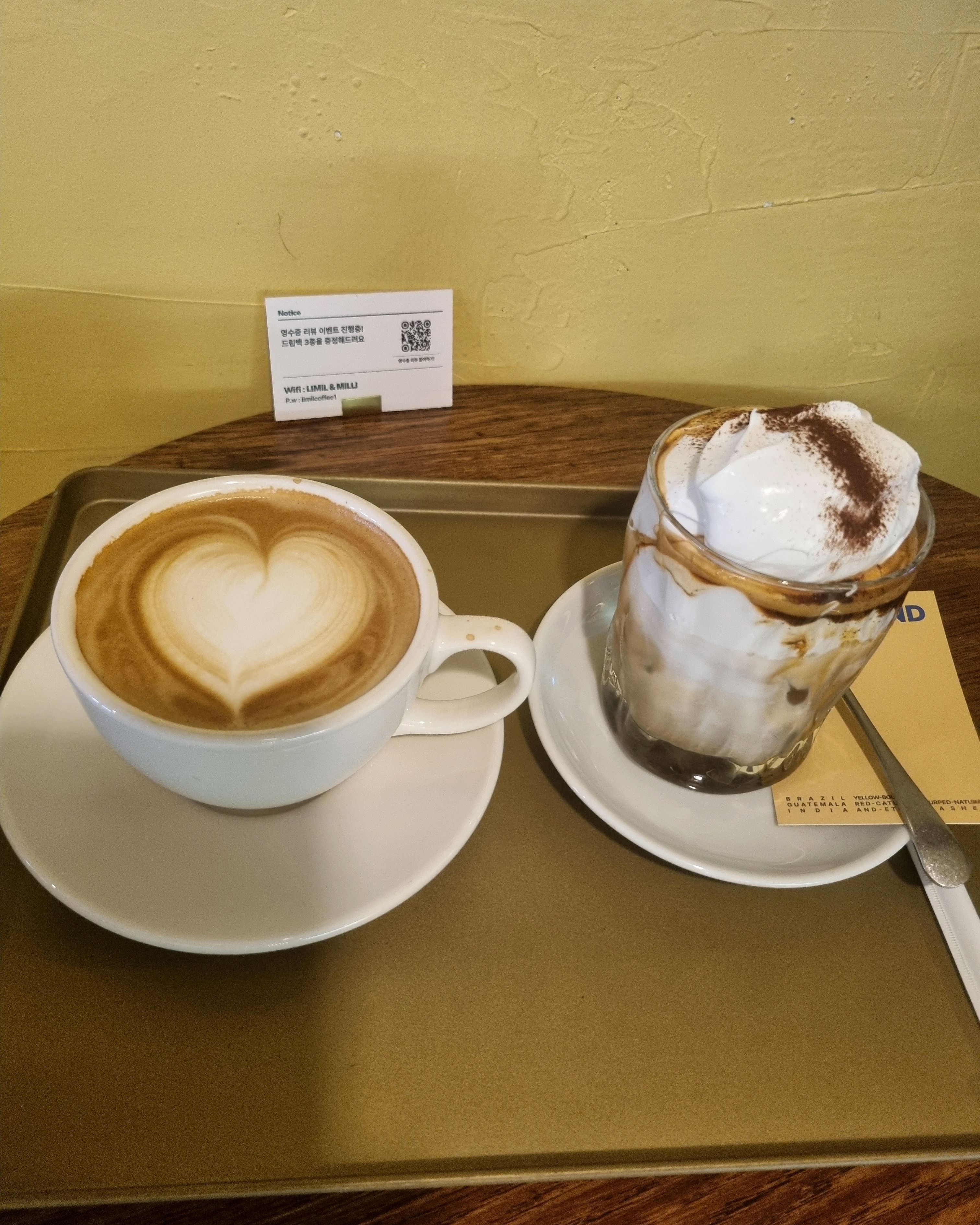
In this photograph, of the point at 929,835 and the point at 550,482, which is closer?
the point at 929,835

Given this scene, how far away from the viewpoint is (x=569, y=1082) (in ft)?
1.77

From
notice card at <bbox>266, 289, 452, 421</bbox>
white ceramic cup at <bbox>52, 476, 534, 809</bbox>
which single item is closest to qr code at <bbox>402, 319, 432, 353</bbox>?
notice card at <bbox>266, 289, 452, 421</bbox>

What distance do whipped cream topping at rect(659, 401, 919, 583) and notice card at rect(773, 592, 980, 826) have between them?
0.19 m

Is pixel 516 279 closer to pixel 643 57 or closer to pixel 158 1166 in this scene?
pixel 643 57

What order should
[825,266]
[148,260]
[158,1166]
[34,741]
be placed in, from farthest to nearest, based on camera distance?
[825,266] < [148,260] < [34,741] < [158,1166]

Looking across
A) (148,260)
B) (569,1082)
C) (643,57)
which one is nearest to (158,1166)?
(569,1082)

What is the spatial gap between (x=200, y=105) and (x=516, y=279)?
354mm

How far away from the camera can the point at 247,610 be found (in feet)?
1.91

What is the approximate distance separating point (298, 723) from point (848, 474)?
0.36m

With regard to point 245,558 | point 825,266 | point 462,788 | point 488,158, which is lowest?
point 462,788

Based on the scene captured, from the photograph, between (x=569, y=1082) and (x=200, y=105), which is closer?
(x=569, y=1082)

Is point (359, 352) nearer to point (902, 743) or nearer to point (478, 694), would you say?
point (478, 694)

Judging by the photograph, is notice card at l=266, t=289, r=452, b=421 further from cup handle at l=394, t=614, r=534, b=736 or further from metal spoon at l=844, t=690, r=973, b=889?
metal spoon at l=844, t=690, r=973, b=889

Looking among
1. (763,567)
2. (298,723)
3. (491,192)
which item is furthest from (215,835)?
(491,192)
